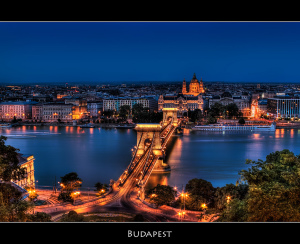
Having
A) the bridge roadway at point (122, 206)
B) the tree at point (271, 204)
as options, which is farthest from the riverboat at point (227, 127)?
the tree at point (271, 204)

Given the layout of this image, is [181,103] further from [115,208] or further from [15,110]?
[115,208]

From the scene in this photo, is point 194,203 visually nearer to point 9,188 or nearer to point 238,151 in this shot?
point 9,188

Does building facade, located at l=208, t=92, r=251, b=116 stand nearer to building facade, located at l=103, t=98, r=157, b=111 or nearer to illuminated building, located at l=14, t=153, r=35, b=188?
building facade, located at l=103, t=98, r=157, b=111

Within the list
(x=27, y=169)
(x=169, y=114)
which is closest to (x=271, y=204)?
(x=27, y=169)

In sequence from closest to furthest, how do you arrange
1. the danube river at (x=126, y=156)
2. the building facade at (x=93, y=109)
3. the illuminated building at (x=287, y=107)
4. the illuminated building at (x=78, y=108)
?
the danube river at (x=126, y=156), the illuminated building at (x=287, y=107), the illuminated building at (x=78, y=108), the building facade at (x=93, y=109)

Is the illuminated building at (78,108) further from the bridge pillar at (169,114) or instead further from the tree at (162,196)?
the tree at (162,196)
